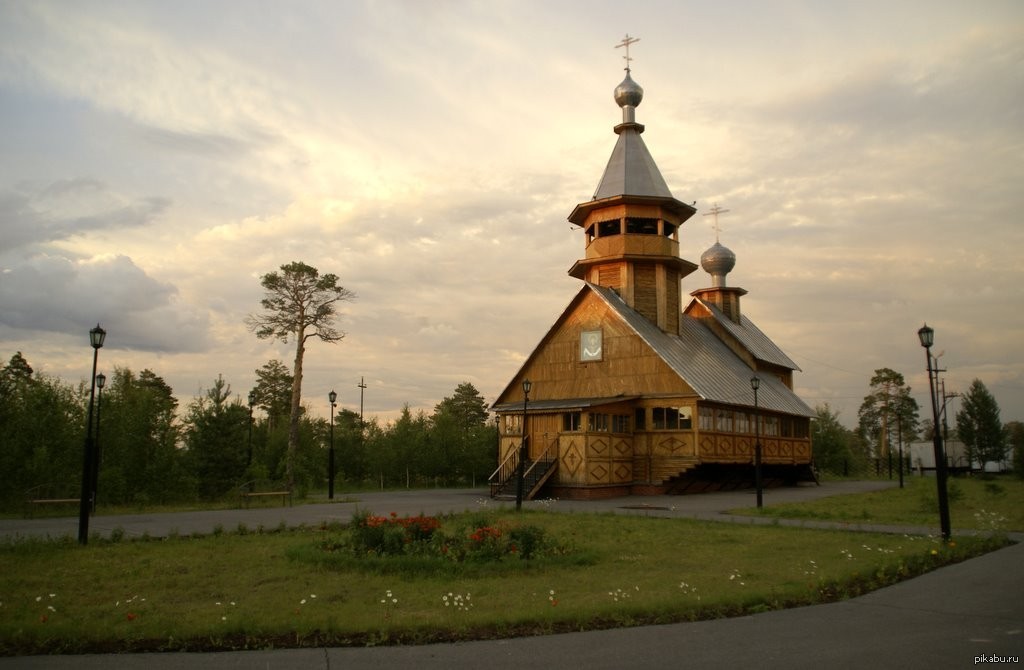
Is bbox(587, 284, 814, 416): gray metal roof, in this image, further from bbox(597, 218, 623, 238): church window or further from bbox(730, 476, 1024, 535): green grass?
bbox(730, 476, 1024, 535): green grass

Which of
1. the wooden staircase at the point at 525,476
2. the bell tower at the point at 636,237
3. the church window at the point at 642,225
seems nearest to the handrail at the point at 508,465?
the wooden staircase at the point at 525,476

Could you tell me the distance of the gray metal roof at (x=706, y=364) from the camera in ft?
107

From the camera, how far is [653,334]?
3466cm

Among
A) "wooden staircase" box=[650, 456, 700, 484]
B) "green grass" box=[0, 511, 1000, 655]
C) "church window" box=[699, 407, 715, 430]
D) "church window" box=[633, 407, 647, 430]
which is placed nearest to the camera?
"green grass" box=[0, 511, 1000, 655]

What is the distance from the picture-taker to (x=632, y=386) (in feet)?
109

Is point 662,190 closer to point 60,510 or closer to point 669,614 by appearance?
point 60,510

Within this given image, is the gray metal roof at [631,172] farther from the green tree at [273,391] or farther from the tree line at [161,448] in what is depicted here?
the green tree at [273,391]

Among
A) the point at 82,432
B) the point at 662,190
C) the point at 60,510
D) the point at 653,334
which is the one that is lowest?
the point at 60,510

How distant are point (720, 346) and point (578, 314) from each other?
42.7 ft

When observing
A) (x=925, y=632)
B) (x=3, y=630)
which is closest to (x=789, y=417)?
(x=925, y=632)

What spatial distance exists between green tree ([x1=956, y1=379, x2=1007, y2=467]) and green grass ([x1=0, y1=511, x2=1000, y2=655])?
7969 centimetres

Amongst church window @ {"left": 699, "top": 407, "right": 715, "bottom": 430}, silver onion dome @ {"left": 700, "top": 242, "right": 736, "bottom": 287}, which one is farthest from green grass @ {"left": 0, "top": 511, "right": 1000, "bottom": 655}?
silver onion dome @ {"left": 700, "top": 242, "right": 736, "bottom": 287}

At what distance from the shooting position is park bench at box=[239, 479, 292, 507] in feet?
86.8

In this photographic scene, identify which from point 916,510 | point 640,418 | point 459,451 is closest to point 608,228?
point 640,418
